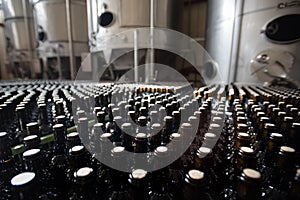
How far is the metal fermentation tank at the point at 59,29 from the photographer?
3203mm

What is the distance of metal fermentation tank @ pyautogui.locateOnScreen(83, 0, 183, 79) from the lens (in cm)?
221

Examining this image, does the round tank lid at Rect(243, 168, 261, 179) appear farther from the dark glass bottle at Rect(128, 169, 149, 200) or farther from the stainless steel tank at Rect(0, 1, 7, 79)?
the stainless steel tank at Rect(0, 1, 7, 79)

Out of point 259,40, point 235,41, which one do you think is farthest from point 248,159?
point 235,41

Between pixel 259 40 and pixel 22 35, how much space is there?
430cm

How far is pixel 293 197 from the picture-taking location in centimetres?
24

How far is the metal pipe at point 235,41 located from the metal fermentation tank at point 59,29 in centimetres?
253

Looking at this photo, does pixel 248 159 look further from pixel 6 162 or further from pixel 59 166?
pixel 6 162

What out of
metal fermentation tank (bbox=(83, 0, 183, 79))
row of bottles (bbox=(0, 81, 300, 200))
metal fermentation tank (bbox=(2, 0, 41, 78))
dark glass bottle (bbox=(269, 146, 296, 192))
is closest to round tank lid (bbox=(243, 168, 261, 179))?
row of bottles (bbox=(0, 81, 300, 200))

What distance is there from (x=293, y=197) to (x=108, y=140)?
1.05 feet

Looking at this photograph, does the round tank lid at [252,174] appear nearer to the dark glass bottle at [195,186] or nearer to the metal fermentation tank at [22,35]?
the dark glass bottle at [195,186]

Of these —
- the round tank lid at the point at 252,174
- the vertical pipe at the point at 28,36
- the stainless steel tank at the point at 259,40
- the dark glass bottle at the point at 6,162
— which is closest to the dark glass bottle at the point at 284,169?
the round tank lid at the point at 252,174

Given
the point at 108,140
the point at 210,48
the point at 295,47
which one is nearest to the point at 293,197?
the point at 108,140

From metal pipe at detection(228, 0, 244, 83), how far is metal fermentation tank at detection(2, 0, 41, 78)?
344cm

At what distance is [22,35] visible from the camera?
3.71m
